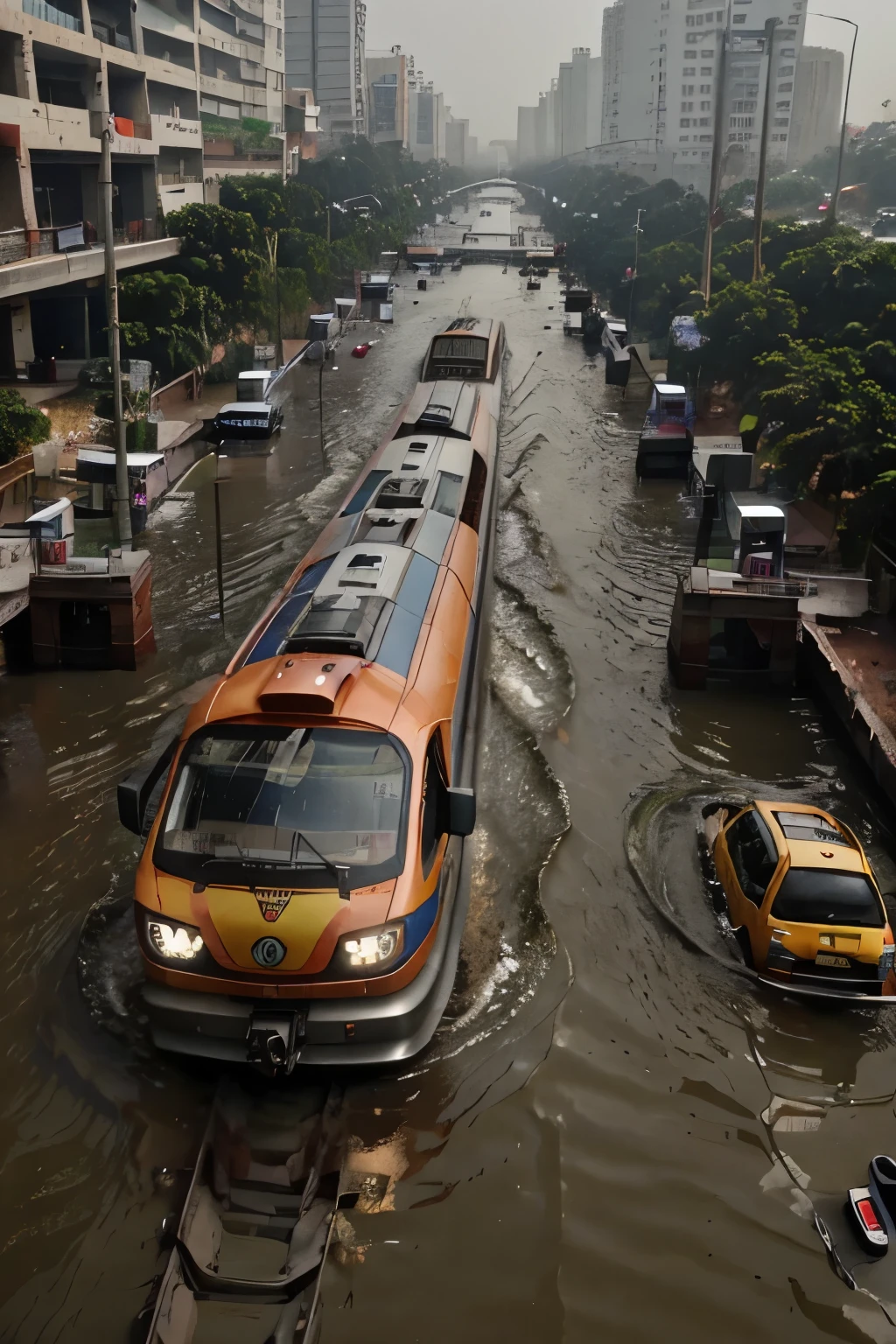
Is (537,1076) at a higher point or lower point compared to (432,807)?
lower

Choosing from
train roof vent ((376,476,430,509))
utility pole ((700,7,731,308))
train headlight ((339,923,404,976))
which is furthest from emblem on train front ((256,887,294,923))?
utility pole ((700,7,731,308))

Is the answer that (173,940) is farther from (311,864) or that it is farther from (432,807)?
(432,807)

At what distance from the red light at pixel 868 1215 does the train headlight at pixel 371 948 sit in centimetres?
391

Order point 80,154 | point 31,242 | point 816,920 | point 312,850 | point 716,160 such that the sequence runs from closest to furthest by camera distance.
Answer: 1. point 312,850
2. point 816,920
3. point 31,242
4. point 80,154
5. point 716,160

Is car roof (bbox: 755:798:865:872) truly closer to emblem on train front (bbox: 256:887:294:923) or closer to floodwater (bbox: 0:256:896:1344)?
floodwater (bbox: 0:256:896:1344)

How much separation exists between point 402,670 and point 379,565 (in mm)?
2468

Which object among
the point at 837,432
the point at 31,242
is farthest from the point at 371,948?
the point at 31,242

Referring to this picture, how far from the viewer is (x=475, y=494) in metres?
19.8

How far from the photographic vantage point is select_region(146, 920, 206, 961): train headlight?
30.2 feet

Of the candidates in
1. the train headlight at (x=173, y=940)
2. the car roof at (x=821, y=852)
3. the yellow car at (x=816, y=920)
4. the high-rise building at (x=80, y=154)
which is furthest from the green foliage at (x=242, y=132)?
the train headlight at (x=173, y=940)

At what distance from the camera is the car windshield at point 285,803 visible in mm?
9438

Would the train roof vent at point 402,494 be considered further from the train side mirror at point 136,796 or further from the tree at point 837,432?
the tree at point 837,432

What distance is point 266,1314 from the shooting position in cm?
767

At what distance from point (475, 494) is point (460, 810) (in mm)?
10218
